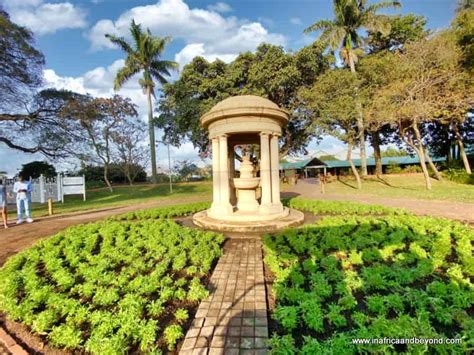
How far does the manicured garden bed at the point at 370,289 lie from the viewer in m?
2.05

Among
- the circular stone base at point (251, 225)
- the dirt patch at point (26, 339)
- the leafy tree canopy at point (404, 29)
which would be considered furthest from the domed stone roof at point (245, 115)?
the leafy tree canopy at point (404, 29)

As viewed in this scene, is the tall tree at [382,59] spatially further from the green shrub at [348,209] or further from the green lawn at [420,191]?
the green shrub at [348,209]

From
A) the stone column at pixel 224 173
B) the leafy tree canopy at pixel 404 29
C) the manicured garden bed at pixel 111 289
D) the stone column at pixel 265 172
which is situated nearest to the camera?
the manicured garden bed at pixel 111 289

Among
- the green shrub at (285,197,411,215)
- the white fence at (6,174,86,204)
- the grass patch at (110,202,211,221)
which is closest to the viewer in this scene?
the green shrub at (285,197,411,215)

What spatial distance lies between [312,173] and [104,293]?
4620 centimetres

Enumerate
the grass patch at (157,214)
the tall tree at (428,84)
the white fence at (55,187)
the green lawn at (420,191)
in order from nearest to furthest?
1. the grass patch at (157,214)
2. the green lawn at (420,191)
3. the tall tree at (428,84)
4. the white fence at (55,187)

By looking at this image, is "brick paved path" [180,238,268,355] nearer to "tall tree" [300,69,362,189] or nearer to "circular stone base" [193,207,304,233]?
"circular stone base" [193,207,304,233]

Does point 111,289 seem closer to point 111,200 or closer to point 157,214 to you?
point 157,214

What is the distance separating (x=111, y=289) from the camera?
2.92 metres

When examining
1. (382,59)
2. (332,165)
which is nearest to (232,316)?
(382,59)

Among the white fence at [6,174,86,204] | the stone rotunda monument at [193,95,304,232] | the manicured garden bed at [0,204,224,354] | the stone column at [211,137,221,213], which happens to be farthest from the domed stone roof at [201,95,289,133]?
the white fence at [6,174,86,204]

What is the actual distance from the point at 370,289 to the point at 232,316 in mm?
1770

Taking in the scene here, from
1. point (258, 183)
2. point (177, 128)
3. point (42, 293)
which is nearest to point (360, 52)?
point (177, 128)

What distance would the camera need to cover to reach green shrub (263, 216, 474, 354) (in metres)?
2.05
